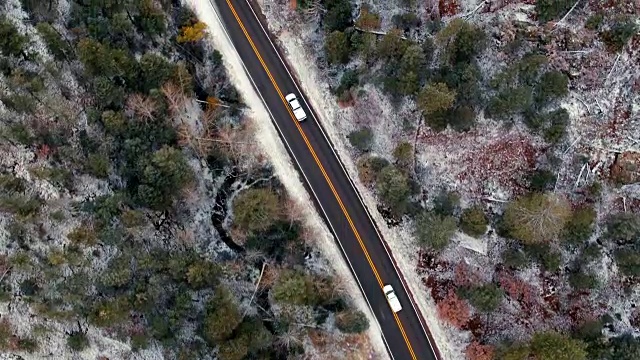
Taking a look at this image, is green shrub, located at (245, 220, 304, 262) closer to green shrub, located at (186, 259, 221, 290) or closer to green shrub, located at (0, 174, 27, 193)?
green shrub, located at (186, 259, 221, 290)

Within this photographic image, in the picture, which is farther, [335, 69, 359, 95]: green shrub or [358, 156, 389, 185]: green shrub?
[335, 69, 359, 95]: green shrub

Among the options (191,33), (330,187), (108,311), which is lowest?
(330,187)

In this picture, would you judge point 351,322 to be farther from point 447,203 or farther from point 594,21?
point 594,21

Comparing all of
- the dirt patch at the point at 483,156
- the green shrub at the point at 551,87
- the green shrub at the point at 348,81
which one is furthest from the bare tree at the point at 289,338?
the green shrub at the point at 551,87

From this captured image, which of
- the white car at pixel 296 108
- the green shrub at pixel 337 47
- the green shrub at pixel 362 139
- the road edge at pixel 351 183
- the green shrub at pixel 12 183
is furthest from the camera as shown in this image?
the white car at pixel 296 108

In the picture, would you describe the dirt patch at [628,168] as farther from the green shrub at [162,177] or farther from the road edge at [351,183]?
the green shrub at [162,177]

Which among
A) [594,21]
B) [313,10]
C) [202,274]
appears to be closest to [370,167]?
[313,10]

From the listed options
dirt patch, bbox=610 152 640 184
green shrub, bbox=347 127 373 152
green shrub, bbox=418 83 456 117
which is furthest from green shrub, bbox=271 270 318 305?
dirt patch, bbox=610 152 640 184
